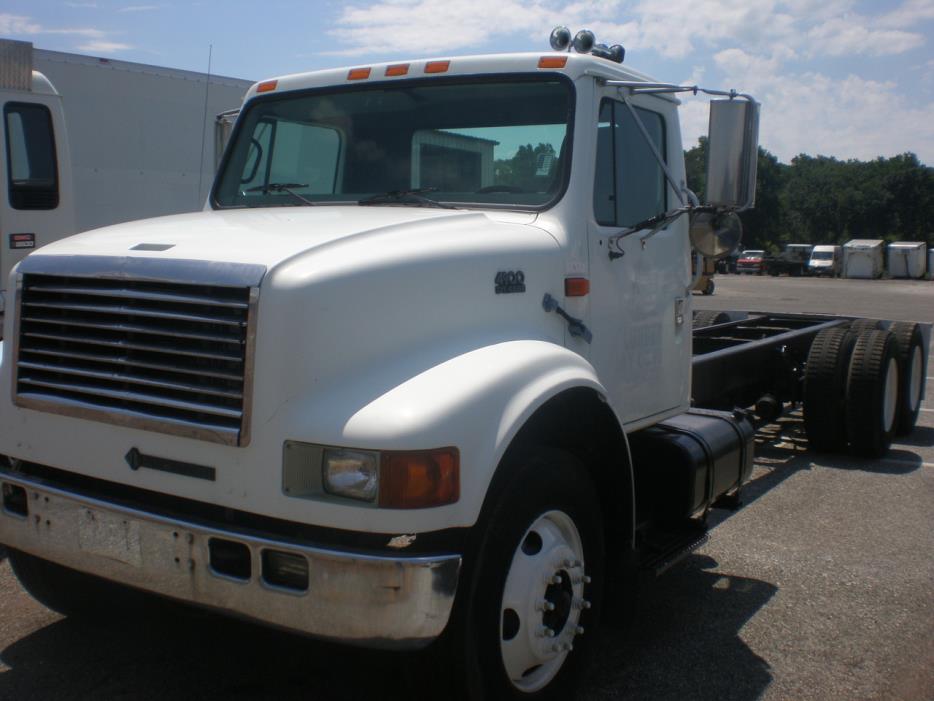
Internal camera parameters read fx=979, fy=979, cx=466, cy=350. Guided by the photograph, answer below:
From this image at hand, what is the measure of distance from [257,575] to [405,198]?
5.96ft

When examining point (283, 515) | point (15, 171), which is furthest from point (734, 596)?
point (15, 171)

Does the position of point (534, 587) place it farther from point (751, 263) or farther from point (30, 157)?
point (751, 263)

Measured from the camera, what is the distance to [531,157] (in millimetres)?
4035

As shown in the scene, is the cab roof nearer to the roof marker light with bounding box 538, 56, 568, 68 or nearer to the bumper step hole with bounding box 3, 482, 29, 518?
the roof marker light with bounding box 538, 56, 568, 68

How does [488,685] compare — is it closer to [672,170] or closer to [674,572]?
[674,572]

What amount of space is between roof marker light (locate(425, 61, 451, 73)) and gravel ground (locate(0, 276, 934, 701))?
2.43 m

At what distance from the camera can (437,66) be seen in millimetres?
4254

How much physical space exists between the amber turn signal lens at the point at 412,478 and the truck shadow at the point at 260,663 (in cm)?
79

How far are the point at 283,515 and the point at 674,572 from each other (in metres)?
2.97

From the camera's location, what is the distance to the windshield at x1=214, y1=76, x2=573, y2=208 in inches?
Answer: 158

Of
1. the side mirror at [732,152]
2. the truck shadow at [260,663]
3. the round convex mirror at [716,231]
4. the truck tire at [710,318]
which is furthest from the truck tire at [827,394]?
the side mirror at [732,152]

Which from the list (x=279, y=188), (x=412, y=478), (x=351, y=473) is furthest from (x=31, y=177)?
(x=412, y=478)

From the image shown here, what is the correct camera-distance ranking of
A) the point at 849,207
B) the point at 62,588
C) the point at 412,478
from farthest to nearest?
the point at 849,207 < the point at 62,588 < the point at 412,478

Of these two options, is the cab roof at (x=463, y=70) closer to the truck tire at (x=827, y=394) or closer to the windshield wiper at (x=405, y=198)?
the windshield wiper at (x=405, y=198)
